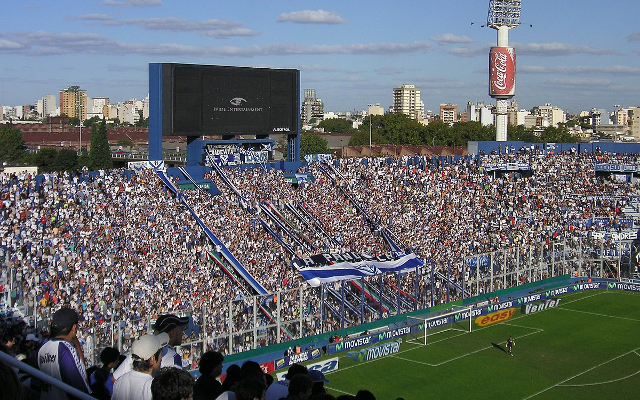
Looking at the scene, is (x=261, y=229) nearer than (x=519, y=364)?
No

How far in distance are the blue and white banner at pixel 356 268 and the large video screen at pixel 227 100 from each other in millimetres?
11157

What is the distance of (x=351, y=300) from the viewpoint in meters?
39.3

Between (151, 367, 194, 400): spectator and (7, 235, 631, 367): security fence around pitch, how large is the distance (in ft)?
71.2

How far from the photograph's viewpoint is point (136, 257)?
35875 millimetres

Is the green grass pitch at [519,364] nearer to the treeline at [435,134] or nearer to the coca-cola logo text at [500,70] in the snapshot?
the coca-cola logo text at [500,70]

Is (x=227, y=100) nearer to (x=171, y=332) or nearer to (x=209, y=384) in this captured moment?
(x=171, y=332)

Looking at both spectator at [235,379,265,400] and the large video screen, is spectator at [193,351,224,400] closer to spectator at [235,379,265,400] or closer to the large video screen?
spectator at [235,379,265,400]

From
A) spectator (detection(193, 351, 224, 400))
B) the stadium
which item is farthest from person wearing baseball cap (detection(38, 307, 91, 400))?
the stadium

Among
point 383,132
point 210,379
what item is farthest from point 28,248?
point 383,132

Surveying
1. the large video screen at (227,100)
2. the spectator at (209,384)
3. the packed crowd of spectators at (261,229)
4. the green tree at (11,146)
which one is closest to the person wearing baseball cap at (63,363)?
the spectator at (209,384)

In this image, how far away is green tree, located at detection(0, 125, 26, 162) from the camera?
91.3 m

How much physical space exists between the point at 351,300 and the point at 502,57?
4191cm

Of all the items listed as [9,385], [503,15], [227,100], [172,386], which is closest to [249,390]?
[172,386]

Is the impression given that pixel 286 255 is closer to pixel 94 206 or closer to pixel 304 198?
pixel 304 198
